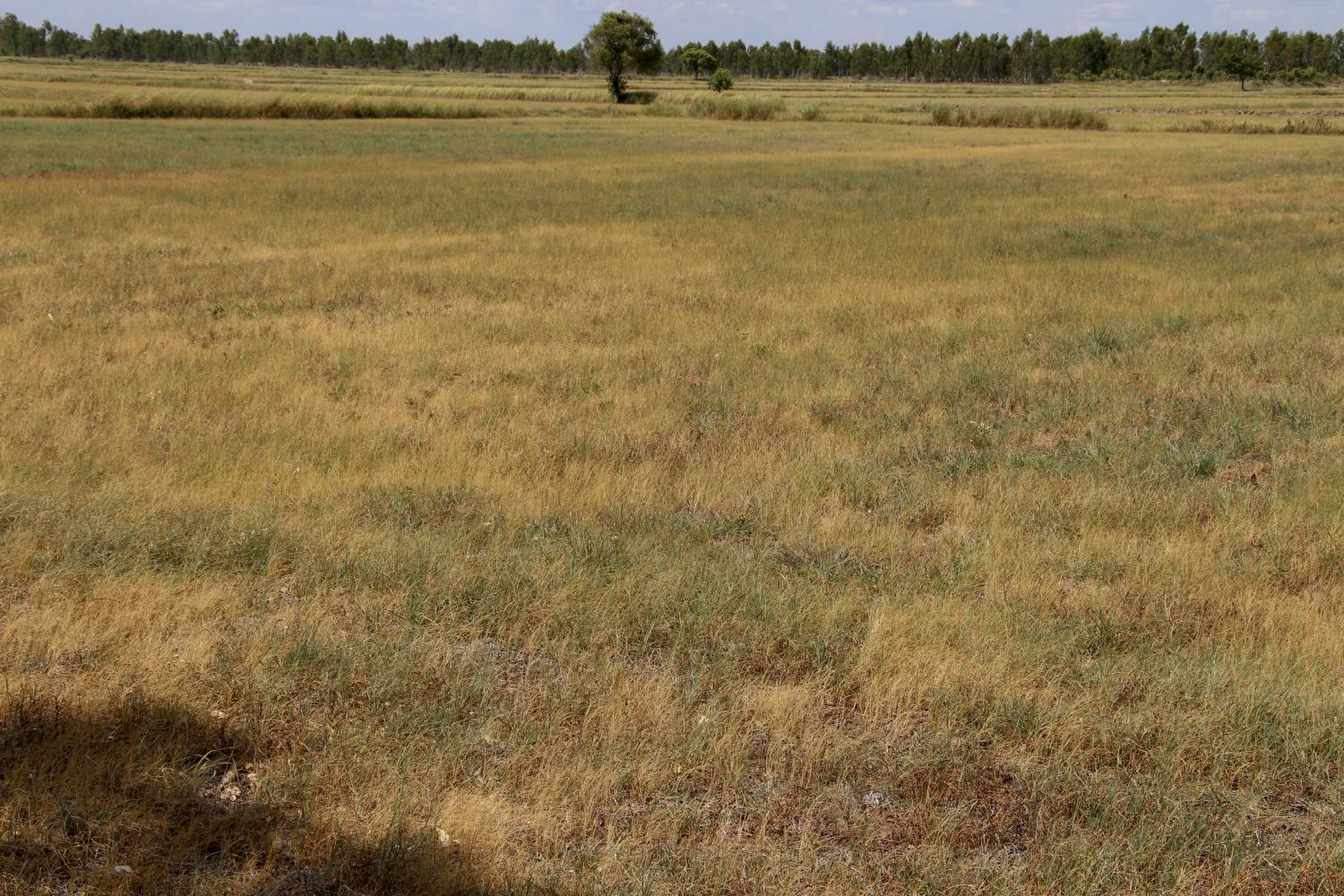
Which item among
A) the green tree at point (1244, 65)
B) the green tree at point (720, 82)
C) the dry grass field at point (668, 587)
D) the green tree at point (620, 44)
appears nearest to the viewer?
the dry grass field at point (668, 587)

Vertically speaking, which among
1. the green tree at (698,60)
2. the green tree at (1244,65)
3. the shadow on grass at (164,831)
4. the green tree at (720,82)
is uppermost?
the green tree at (698,60)

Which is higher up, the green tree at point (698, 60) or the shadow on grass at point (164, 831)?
the green tree at point (698, 60)

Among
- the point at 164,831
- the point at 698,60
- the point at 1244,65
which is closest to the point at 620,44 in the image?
the point at 698,60

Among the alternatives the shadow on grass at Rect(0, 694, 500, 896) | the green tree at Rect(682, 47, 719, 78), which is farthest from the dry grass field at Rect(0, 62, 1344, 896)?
the green tree at Rect(682, 47, 719, 78)

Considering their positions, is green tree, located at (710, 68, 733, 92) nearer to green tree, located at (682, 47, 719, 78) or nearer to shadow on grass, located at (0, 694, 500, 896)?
green tree, located at (682, 47, 719, 78)

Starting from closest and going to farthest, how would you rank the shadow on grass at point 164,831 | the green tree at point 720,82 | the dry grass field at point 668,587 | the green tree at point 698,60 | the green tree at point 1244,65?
1. the shadow on grass at point 164,831
2. the dry grass field at point 668,587
3. the green tree at point 720,82
4. the green tree at point 1244,65
5. the green tree at point 698,60

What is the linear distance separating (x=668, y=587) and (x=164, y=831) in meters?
2.64

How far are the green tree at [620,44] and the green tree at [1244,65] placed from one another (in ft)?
310

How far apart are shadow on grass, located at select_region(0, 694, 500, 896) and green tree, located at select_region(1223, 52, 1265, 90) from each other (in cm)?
17233

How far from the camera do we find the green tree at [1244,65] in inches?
5748

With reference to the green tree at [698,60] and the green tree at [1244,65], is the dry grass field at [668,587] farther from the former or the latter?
the green tree at [698,60]

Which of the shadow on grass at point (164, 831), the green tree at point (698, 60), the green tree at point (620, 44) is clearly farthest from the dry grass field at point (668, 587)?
the green tree at point (698, 60)

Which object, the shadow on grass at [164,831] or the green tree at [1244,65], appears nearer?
the shadow on grass at [164,831]

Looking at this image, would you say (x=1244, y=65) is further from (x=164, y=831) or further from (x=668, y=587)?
(x=164, y=831)
